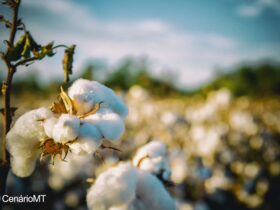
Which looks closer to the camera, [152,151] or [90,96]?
[90,96]

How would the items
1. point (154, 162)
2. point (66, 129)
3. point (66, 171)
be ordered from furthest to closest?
point (66, 171)
point (154, 162)
point (66, 129)

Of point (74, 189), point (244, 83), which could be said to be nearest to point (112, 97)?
point (74, 189)

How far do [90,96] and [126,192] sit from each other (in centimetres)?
17

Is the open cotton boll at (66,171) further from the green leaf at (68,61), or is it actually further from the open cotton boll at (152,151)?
the green leaf at (68,61)

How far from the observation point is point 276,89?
72.8 ft

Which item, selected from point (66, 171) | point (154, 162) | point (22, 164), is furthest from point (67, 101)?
point (66, 171)

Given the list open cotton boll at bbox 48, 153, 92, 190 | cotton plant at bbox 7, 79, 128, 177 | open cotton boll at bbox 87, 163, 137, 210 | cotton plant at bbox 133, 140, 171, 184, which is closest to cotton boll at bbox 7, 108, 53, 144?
cotton plant at bbox 7, 79, 128, 177

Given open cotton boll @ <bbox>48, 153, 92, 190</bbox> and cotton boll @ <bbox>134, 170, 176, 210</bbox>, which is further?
open cotton boll @ <bbox>48, 153, 92, 190</bbox>

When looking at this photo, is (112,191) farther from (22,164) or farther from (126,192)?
(22,164)

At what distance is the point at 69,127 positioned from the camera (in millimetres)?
625

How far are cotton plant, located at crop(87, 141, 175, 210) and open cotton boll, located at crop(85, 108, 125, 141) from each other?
0.07 metres

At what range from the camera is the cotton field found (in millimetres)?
690

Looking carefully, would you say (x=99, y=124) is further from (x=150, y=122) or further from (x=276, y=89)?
(x=276, y=89)

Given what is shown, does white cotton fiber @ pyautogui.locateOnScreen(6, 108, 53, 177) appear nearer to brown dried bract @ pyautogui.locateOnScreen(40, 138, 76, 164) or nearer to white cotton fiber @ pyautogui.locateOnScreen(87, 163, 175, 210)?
brown dried bract @ pyautogui.locateOnScreen(40, 138, 76, 164)
